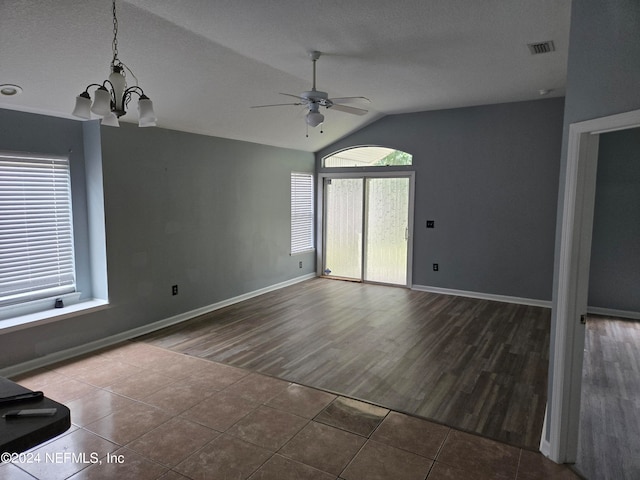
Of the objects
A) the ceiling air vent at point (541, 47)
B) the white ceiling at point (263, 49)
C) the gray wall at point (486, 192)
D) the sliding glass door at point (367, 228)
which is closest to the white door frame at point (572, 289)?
the white ceiling at point (263, 49)

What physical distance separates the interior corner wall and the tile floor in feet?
2.29

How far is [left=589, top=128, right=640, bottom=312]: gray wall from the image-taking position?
5324 millimetres

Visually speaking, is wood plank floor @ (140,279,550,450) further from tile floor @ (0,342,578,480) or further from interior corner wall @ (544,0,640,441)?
interior corner wall @ (544,0,640,441)

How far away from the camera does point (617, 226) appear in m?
5.48

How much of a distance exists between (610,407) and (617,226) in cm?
321

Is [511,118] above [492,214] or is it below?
above

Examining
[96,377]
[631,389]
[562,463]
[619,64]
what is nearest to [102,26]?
[96,377]

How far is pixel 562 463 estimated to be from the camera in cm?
251

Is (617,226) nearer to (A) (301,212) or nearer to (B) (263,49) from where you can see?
(A) (301,212)

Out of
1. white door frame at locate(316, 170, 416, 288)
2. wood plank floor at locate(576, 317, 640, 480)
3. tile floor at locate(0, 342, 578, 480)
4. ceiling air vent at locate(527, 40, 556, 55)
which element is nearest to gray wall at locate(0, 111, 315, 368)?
tile floor at locate(0, 342, 578, 480)

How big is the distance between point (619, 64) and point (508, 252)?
4.48 meters

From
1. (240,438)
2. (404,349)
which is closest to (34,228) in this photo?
(240,438)

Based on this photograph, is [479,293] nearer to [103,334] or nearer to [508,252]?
[508,252]

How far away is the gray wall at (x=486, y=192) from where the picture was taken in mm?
5859
